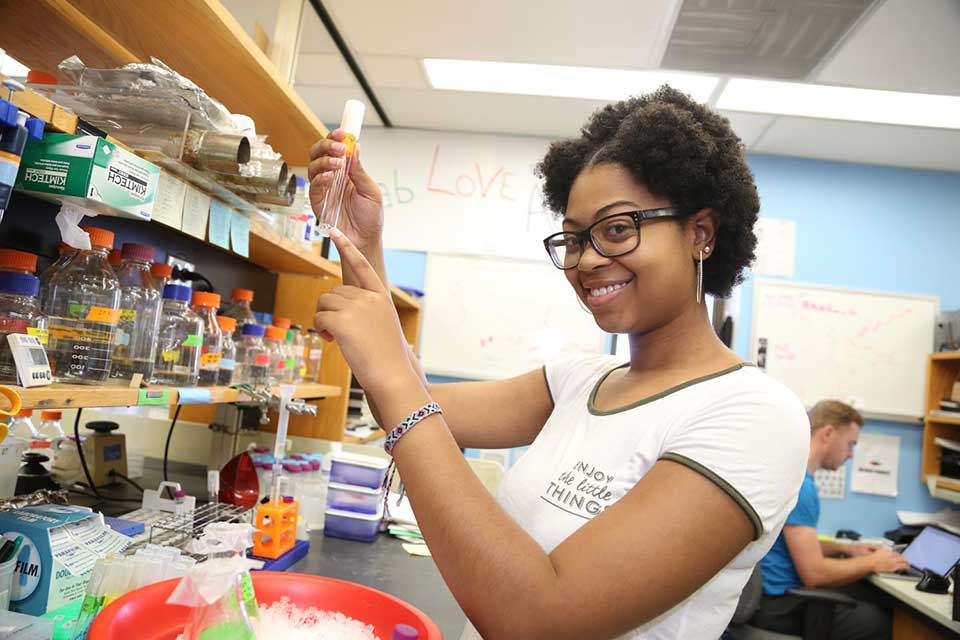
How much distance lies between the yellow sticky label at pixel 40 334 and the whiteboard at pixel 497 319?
2.91m

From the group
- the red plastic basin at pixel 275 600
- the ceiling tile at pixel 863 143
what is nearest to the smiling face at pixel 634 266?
the red plastic basin at pixel 275 600

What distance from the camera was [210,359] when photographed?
1.36 m

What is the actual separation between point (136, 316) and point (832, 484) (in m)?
3.74

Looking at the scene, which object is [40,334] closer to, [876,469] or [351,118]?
[351,118]

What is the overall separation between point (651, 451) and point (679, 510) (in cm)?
13

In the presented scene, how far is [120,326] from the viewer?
3.60ft

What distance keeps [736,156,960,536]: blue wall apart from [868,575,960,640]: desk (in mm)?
1444

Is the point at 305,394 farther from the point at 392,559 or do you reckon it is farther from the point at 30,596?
the point at 30,596

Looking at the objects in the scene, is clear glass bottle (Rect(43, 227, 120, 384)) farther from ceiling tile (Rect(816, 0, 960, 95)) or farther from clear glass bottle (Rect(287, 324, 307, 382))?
ceiling tile (Rect(816, 0, 960, 95))

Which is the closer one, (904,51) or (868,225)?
(904,51)

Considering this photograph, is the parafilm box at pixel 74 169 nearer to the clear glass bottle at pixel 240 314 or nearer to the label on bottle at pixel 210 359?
the label on bottle at pixel 210 359

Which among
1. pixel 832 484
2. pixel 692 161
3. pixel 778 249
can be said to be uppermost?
pixel 778 249

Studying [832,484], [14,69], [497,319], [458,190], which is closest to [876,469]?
[832,484]

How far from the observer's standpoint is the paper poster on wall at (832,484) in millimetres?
3514
